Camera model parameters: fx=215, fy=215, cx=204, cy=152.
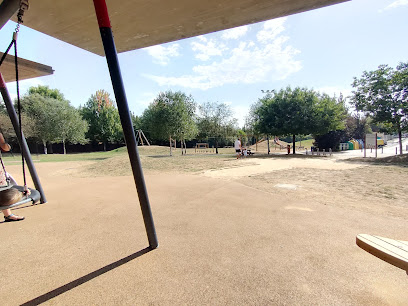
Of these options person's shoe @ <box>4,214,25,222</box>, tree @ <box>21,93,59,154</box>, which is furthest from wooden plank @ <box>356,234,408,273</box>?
tree @ <box>21,93,59,154</box>

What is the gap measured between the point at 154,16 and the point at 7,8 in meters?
1.96

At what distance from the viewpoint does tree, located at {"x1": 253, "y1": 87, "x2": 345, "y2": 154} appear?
1862 cm

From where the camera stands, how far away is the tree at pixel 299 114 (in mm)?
18625

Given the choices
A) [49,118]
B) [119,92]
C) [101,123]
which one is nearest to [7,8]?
[119,92]

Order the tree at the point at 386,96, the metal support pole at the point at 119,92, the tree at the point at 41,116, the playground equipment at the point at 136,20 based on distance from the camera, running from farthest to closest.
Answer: the tree at the point at 41,116 → the tree at the point at 386,96 → the playground equipment at the point at 136,20 → the metal support pole at the point at 119,92

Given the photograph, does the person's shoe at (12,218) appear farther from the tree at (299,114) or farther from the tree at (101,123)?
the tree at (101,123)

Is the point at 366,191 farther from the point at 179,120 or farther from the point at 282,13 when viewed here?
the point at 179,120

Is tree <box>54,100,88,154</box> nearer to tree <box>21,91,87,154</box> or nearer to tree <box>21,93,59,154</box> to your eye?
tree <box>21,91,87,154</box>

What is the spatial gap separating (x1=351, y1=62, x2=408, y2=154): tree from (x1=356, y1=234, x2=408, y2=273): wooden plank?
1728cm

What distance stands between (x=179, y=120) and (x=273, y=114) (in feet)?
30.2

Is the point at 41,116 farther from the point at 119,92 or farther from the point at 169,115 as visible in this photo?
the point at 119,92

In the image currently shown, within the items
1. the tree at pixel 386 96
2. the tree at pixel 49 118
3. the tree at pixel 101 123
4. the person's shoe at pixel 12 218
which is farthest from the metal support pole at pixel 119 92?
the tree at pixel 101 123

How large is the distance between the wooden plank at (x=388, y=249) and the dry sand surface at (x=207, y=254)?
0.61 m

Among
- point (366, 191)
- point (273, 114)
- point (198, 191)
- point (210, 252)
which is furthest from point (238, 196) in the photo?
point (273, 114)
